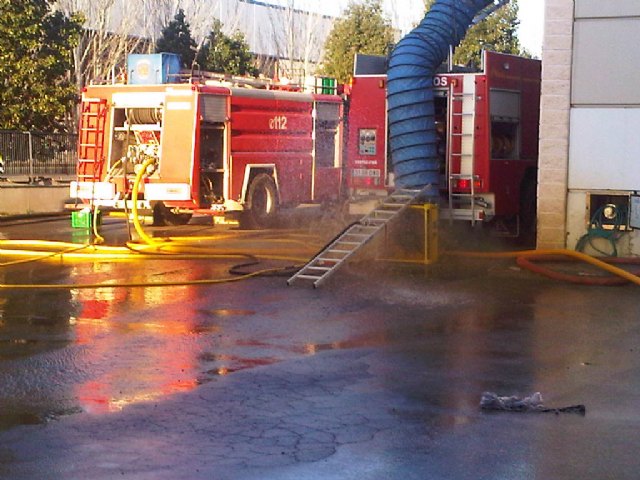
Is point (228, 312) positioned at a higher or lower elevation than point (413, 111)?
lower

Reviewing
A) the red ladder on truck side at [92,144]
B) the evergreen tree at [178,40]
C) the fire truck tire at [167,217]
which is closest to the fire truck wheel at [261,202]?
the fire truck tire at [167,217]

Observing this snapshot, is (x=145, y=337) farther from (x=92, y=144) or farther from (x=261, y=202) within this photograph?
(x=261, y=202)

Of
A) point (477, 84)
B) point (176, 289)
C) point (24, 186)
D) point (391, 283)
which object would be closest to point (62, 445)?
point (176, 289)

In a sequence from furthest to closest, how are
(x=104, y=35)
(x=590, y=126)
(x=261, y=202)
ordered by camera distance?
1. (x=104, y=35)
2. (x=261, y=202)
3. (x=590, y=126)

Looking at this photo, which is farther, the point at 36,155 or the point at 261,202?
the point at 36,155

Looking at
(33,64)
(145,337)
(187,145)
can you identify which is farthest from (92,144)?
(145,337)

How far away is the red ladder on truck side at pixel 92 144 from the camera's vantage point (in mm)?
18688

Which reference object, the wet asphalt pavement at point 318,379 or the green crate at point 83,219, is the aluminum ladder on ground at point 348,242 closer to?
the wet asphalt pavement at point 318,379

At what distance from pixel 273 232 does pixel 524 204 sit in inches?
180

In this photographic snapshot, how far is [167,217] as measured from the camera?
1992 cm

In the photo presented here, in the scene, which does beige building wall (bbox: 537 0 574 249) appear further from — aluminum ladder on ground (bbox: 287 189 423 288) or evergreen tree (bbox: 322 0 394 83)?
evergreen tree (bbox: 322 0 394 83)

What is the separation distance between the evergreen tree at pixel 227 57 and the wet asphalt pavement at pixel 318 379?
2291 cm


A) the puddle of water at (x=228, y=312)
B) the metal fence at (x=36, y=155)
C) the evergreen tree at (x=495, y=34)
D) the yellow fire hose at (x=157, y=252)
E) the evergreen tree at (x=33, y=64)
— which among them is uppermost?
the evergreen tree at (x=495, y=34)

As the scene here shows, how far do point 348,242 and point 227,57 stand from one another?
2307 centimetres
